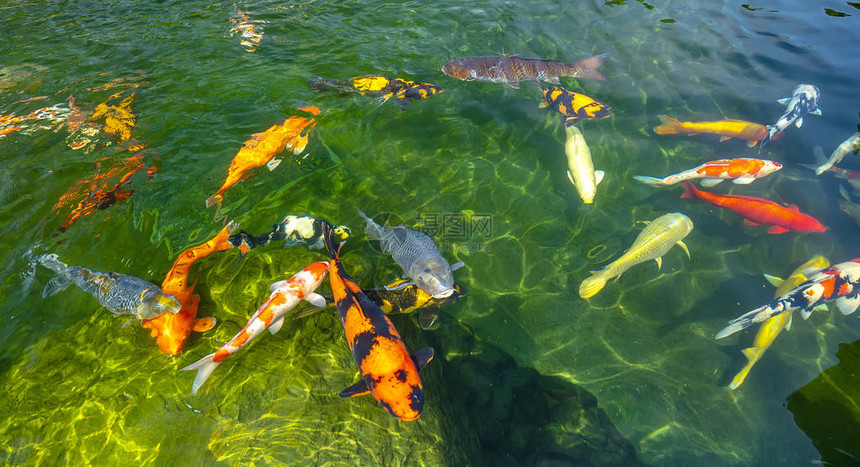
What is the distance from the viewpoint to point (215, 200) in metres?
6.38

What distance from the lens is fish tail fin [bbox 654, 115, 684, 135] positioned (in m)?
7.38

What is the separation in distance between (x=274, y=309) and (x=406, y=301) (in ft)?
5.33

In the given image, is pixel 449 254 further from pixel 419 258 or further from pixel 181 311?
pixel 181 311

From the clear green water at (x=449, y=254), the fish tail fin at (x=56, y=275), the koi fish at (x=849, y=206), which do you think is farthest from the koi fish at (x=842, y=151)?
the fish tail fin at (x=56, y=275)

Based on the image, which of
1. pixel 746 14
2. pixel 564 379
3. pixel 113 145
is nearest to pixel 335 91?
pixel 113 145

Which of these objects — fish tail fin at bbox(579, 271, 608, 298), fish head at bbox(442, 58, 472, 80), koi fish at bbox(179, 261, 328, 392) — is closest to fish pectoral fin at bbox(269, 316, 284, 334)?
koi fish at bbox(179, 261, 328, 392)

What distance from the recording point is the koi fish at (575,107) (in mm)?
7191

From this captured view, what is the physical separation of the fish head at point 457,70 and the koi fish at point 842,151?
6.65 meters

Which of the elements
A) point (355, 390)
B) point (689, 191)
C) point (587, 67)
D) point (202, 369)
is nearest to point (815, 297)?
point (689, 191)

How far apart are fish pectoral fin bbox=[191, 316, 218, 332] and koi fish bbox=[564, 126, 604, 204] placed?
18.9ft

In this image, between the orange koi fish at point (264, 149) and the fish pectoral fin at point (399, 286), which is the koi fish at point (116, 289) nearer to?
the orange koi fish at point (264, 149)

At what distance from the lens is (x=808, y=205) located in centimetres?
634

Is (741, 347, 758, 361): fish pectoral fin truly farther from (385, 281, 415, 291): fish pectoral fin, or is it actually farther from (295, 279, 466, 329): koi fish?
(385, 281, 415, 291): fish pectoral fin

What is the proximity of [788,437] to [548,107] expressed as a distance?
6369 mm
